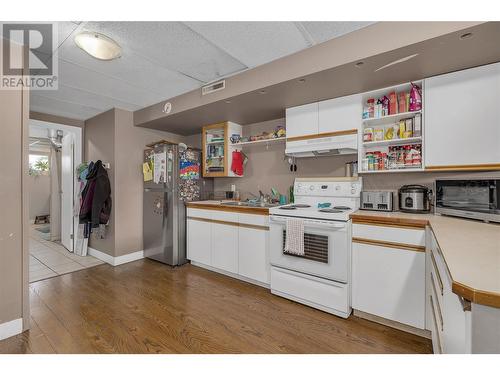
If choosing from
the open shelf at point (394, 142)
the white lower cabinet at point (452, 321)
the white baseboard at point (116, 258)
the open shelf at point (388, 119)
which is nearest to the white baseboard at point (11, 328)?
the white baseboard at point (116, 258)

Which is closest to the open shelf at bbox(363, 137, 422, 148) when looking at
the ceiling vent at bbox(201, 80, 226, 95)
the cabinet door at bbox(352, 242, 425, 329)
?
the cabinet door at bbox(352, 242, 425, 329)

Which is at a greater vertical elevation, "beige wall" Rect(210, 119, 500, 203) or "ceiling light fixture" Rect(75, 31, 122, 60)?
"ceiling light fixture" Rect(75, 31, 122, 60)

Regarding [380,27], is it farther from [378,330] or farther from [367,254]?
[378,330]

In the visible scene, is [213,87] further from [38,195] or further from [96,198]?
[38,195]

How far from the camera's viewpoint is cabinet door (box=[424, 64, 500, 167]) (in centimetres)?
173

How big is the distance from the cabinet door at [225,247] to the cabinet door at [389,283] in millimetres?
1339

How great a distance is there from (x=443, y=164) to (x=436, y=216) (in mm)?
427

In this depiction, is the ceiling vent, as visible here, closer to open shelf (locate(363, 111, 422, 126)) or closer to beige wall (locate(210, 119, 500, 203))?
beige wall (locate(210, 119, 500, 203))

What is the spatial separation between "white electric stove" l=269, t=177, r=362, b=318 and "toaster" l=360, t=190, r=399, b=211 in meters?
0.09

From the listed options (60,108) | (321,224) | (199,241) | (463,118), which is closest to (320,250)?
(321,224)

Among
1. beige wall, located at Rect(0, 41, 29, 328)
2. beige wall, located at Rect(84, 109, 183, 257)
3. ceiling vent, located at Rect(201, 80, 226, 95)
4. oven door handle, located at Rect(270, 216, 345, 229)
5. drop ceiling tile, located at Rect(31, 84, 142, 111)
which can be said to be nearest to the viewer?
beige wall, located at Rect(0, 41, 29, 328)

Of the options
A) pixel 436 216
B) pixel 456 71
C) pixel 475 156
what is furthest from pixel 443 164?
pixel 456 71

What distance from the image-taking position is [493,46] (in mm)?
1562

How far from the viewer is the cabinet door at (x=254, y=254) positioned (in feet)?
8.55
